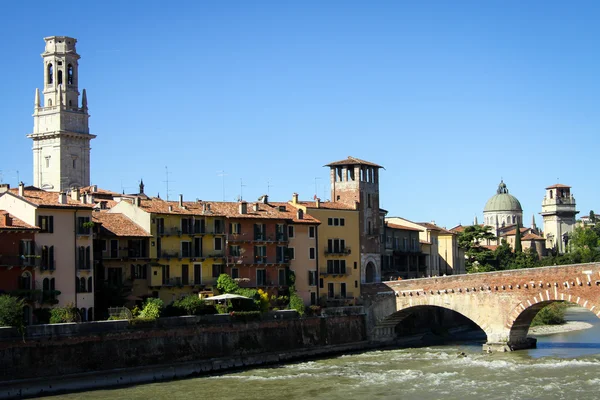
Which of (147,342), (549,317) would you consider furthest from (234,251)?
(549,317)

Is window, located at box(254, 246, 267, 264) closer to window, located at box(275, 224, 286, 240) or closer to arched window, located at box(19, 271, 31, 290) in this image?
window, located at box(275, 224, 286, 240)

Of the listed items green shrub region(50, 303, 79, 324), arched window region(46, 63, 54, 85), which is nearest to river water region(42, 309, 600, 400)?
green shrub region(50, 303, 79, 324)

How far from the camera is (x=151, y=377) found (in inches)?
2115

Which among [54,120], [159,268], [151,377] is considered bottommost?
[151,377]

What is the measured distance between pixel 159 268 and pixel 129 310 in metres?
6.82

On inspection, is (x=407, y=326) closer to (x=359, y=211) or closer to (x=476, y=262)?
(x=359, y=211)

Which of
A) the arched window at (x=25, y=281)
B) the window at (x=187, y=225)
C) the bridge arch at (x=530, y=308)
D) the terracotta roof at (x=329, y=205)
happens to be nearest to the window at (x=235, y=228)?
the window at (x=187, y=225)

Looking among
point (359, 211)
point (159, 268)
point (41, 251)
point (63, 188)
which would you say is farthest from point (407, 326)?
point (63, 188)

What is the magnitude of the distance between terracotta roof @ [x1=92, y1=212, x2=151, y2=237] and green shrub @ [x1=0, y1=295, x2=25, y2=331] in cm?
1205

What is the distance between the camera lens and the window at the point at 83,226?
2274 inches

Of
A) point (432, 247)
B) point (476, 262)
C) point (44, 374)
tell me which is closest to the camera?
point (44, 374)

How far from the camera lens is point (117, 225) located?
6331 centimetres

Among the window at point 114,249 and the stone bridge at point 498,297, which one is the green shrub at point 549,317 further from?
the window at point 114,249

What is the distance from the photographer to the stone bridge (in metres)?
62.3
